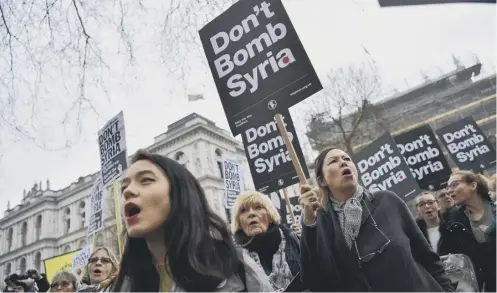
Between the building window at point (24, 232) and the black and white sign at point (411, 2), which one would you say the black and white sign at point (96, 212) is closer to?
the black and white sign at point (411, 2)

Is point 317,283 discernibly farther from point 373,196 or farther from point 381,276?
point 373,196

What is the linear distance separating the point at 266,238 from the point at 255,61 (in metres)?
1.28

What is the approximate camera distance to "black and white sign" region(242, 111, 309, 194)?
3.81m

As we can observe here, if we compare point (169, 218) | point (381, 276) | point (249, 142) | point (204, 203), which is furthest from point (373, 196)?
point (249, 142)

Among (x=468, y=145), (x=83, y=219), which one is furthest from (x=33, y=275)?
(x=83, y=219)

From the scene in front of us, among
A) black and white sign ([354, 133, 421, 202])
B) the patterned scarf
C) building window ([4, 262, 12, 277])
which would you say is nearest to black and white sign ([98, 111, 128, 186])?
the patterned scarf

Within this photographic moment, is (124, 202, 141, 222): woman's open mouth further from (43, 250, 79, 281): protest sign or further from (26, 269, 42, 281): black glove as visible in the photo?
(43, 250, 79, 281): protest sign

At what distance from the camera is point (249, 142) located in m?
3.87

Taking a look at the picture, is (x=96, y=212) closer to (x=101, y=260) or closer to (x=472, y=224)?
(x=101, y=260)

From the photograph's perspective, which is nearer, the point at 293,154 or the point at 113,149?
the point at 293,154

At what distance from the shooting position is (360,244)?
1.86 m

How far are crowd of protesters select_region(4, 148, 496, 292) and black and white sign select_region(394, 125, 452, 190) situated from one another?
10.7ft

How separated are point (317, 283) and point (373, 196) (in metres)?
0.53

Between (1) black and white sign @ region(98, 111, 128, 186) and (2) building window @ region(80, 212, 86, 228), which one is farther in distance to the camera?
(2) building window @ region(80, 212, 86, 228)
